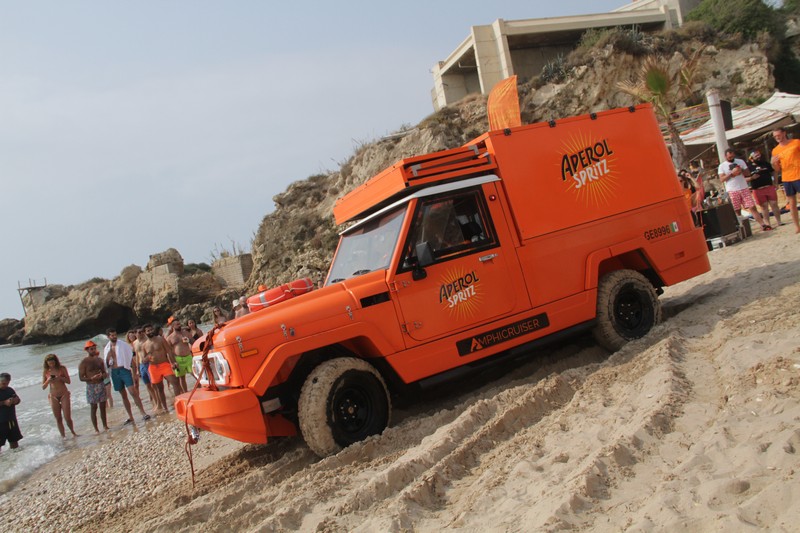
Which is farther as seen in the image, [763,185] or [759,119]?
[759,119]

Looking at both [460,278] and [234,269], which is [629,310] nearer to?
[460,278]

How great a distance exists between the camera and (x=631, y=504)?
281cm

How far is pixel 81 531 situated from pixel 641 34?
34.3m

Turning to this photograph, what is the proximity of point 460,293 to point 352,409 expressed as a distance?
57.1 inches

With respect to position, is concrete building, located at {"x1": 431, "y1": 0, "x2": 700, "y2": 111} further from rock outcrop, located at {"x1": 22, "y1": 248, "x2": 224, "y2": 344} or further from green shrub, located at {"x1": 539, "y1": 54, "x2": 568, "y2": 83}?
rock outcrop, located at {"x1": 22, "y1": 248, "x2": 224, "y2": 344}

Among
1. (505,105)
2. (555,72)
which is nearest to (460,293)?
(505,105)

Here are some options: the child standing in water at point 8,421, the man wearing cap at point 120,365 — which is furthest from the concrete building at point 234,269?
the child standing in water at point 8,421

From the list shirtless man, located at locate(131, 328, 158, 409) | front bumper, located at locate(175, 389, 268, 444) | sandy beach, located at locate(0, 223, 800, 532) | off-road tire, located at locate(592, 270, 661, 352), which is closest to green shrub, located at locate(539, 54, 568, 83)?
shirtless man, located at locate(131, 328, 158, 409)

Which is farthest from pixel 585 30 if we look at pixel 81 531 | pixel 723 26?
pixel 81 531

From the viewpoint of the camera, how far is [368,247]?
221 inches

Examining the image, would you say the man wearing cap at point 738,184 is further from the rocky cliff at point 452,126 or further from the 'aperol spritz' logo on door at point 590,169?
the rocky cliff at point 452,126

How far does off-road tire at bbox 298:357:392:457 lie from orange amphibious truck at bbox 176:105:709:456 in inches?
0.5

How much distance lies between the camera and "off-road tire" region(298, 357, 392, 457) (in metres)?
4.54

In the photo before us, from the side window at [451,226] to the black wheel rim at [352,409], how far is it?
3.99ft
